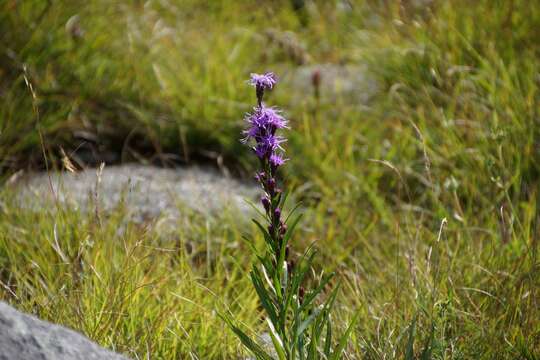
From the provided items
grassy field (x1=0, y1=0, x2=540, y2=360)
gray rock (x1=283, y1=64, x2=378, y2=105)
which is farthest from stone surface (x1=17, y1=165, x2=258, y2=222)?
gray rock (x1=283, y1=64, x2=378, y2=105)

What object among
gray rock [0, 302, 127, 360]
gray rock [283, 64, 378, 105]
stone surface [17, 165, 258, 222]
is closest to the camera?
gray rock [0, 302, 127, 360]

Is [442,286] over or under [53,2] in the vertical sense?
under

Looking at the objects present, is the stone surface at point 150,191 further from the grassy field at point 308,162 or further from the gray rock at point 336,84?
the gray rock at point 336,84

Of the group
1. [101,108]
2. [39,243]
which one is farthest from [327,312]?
[101,108]

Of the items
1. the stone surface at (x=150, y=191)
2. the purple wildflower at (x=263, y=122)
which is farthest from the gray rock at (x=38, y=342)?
the stone surface at (x=150, y=191)

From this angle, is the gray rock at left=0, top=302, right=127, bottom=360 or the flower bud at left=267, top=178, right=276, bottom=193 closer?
the gray rock at left=0, top=302, right=127, bottom=360

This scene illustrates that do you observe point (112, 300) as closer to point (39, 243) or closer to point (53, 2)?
point (39, 243)

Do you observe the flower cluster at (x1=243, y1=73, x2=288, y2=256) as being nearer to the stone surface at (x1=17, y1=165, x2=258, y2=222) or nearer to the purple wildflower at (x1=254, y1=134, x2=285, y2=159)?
the purple wildflower at (x1=254, y1=134, x2=285, y2=159)
